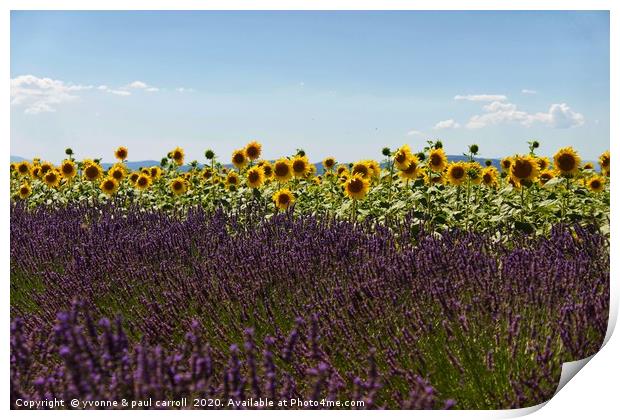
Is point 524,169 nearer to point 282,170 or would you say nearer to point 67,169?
point 282,170

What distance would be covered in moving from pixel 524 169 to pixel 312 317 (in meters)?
2.59

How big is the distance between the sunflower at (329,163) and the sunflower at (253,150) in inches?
38.6

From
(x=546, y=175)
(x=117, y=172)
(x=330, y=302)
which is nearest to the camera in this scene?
(x=330, y=302)

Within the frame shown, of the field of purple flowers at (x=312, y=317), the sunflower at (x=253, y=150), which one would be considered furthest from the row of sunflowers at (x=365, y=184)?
the field of purple flowers at (x=312, y=317)

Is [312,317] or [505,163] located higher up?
[505,163]

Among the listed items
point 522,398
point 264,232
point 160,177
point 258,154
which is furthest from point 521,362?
point 160,177

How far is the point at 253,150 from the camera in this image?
6.55m

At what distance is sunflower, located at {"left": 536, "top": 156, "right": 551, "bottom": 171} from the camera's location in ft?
15.5

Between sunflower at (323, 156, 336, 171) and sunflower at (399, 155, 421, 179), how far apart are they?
6.36 ft

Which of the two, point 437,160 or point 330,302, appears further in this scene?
point 437,160

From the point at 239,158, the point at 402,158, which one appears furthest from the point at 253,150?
the point at 402,158

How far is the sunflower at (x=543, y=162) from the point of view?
15.5 ft

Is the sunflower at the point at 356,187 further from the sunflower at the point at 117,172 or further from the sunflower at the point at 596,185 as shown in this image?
the sunflower at the point at 117,172
